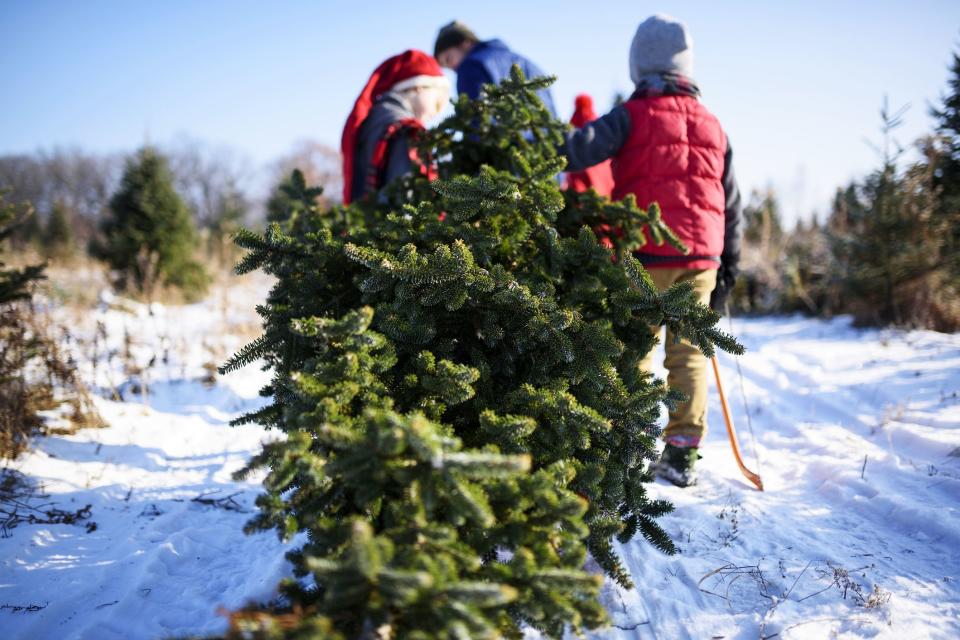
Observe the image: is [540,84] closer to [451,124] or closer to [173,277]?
[451,124]

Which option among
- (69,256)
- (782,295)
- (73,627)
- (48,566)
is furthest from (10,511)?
(69,256)

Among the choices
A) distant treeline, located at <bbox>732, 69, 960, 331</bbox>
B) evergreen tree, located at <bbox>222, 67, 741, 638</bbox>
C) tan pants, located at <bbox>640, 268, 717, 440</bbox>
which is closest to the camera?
evergreen tree, located at <bbox>222, 67, 741, 638</bbox>

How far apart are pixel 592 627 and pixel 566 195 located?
2.10m

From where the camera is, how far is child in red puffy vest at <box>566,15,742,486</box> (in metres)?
2.84

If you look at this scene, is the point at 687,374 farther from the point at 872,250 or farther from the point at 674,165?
the point at 872,250

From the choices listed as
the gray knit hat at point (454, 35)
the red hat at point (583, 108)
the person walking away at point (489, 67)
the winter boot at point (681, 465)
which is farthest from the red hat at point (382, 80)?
the winter boot at point (681, 465)

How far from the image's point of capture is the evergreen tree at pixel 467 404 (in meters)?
1.19

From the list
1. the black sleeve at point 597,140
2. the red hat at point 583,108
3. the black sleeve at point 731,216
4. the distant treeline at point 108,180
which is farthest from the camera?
the distant treeline at point 108,180

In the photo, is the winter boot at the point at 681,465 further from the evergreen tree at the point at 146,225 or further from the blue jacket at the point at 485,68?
the evergreen tree at the point at 146,225

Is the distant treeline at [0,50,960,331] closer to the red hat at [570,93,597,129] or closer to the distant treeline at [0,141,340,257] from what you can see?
the red hat at [570,93,597,129]

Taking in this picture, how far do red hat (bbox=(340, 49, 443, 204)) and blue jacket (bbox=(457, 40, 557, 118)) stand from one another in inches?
18.4

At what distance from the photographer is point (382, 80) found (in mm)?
4023

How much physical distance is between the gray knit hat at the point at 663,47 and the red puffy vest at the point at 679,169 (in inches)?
7.8

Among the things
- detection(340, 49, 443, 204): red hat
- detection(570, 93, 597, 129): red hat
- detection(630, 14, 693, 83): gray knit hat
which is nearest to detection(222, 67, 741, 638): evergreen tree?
detection(630, 14, 693, 83): gray knit hat
